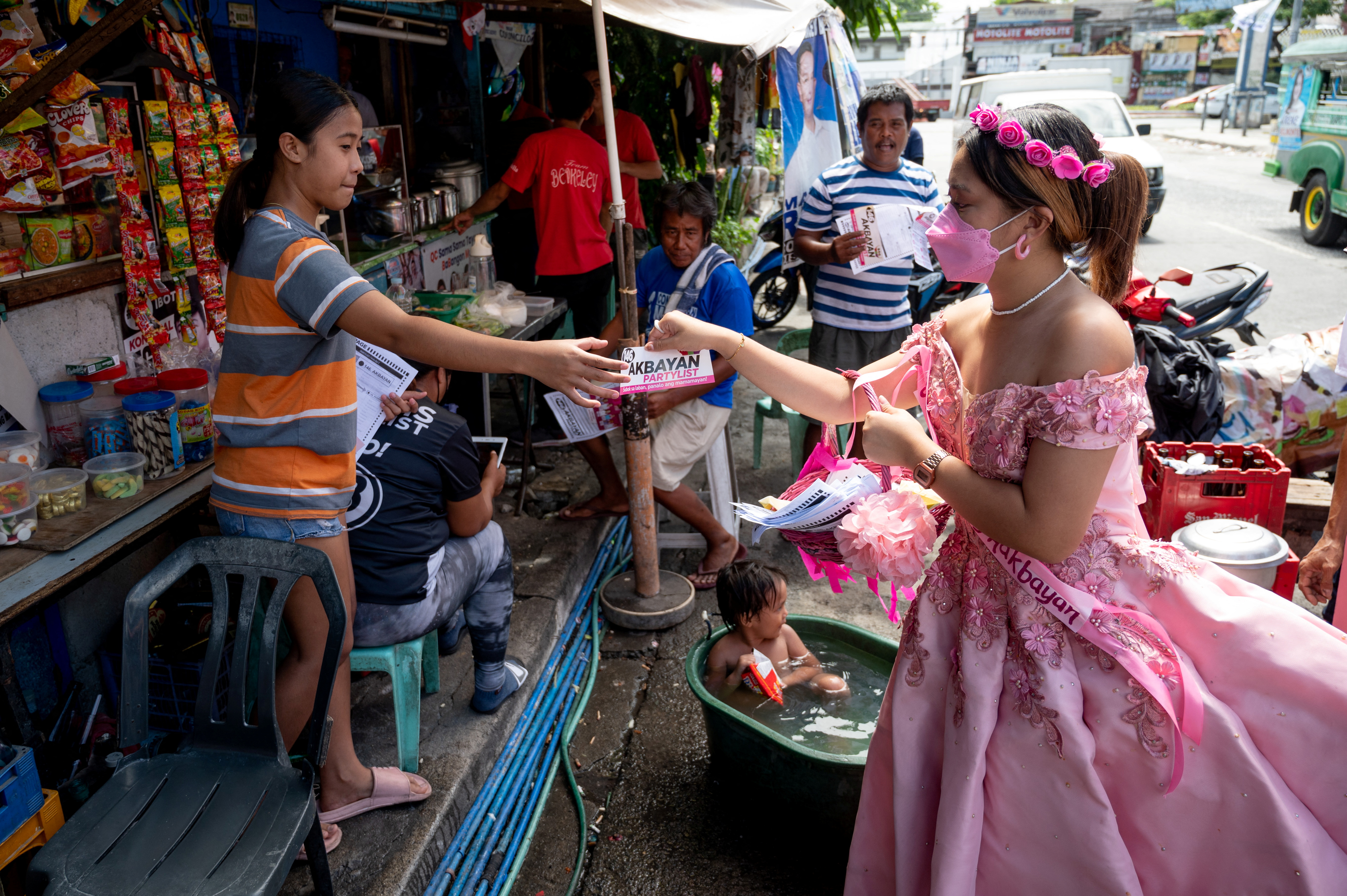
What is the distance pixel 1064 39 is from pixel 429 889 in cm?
5282

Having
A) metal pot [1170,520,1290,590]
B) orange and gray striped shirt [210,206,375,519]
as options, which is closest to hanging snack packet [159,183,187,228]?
orange and gray striped shirt [210,206,375,519]

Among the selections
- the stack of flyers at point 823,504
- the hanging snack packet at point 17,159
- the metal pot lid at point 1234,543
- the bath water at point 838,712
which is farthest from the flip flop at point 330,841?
the metal pot lid at point 1234,543

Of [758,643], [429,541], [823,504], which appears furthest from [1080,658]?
[429,541]

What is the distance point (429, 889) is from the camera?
7.80ft

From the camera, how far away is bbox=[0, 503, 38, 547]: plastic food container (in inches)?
93.0

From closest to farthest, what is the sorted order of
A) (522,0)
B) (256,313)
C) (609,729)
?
(256,313) → (609,729) → (522,0)

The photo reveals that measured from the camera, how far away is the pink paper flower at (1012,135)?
1.60 m

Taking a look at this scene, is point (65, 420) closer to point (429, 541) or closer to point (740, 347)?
point (429, 541)

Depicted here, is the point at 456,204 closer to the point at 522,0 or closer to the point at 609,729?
the point at 522,0

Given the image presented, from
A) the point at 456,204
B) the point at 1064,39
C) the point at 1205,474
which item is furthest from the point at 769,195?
the point at 1064,39

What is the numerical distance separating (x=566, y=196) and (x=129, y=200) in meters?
2.63

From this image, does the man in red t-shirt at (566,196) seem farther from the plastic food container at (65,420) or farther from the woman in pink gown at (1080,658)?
the woman in pink gown at (1080,658)

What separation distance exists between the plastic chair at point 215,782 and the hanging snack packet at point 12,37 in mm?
1496

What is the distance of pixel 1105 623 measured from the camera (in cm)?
164
